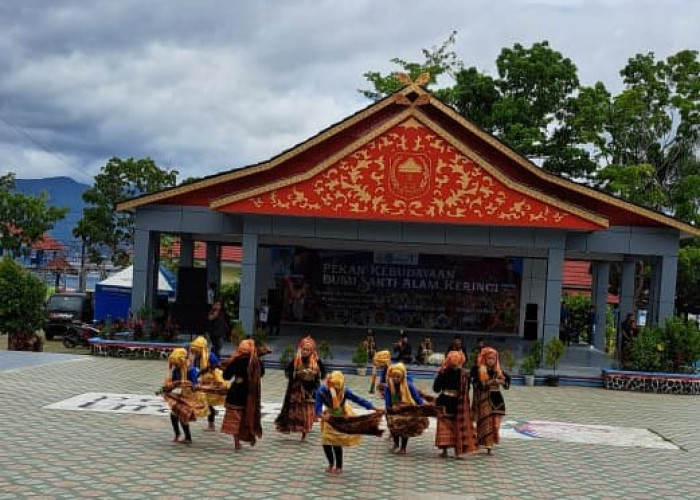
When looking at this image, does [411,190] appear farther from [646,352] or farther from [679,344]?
[679,344]

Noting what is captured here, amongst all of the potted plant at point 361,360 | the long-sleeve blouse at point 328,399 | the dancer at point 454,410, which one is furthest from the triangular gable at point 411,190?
the long-sleeve blouse at point 328,399

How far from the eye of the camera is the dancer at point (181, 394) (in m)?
10.5

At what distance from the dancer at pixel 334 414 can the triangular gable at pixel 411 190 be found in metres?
9.88

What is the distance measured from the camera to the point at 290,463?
9.90m

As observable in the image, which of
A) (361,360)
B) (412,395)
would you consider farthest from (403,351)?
(412,395)

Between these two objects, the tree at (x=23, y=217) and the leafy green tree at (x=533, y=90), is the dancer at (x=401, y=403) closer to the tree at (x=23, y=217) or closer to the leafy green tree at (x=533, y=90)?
the leafy green tree at (x=533, y=90)

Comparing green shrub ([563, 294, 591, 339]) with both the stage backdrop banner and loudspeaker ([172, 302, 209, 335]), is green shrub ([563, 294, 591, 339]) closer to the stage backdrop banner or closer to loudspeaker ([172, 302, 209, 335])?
the stage backdrop banner

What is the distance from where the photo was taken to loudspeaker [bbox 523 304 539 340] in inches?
1065

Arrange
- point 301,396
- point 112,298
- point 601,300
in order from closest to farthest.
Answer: point 301,396 → point 112,298 → point 601,300

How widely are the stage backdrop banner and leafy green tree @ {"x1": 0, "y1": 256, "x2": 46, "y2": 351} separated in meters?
8.80

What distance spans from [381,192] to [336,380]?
10.1 meters

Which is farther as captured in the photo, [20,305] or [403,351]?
[20,305]

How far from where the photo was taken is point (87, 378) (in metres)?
16.0

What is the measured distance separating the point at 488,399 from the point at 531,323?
16507 mm
